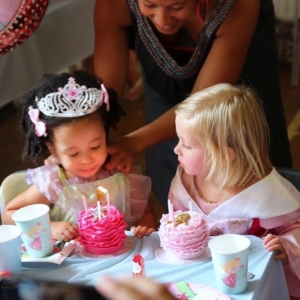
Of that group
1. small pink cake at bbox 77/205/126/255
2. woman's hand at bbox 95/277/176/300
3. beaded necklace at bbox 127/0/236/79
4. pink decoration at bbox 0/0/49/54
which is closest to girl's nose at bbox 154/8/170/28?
beaded necklace at bbox 127/0/236/79

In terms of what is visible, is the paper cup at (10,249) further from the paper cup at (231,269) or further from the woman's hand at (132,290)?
the woman's hand at (132,290)

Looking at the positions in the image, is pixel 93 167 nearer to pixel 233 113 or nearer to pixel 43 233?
pixel 43 233

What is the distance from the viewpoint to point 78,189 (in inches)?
68.7

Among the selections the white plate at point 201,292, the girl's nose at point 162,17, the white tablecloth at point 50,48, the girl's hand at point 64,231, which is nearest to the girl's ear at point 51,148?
the girl's hand at point 64,231

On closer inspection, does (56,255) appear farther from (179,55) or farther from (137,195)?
(179,55)

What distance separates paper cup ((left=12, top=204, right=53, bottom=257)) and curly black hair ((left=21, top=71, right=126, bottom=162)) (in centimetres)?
27

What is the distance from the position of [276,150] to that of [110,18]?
72 centimetres

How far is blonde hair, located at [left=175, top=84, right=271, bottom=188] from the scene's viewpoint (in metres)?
1.58

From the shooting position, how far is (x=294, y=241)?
1516 mm

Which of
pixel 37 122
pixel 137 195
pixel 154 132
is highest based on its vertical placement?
pixel 37 122

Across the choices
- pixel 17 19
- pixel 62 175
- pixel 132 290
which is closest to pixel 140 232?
pixel 62 175

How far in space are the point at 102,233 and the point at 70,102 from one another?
0.37 meters

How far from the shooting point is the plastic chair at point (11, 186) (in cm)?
183

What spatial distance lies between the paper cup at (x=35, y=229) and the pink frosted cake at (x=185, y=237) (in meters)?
0.27
